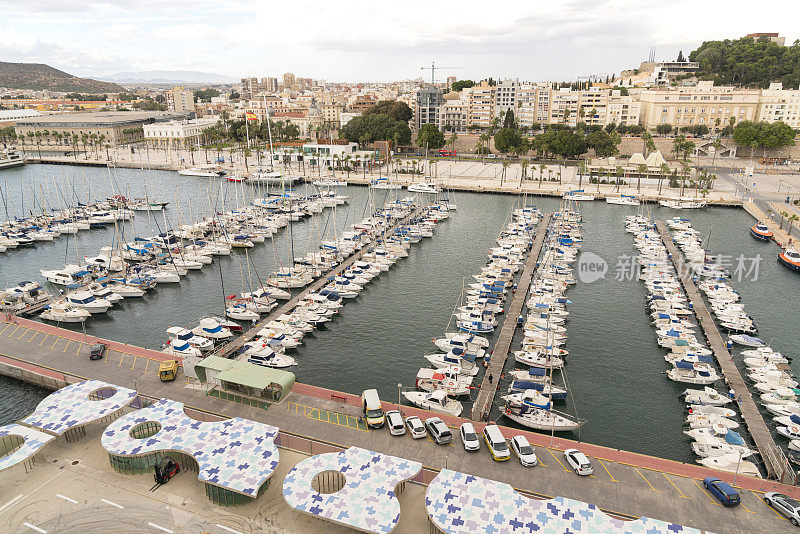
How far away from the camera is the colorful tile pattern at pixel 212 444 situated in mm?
22703

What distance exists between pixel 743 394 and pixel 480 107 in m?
143

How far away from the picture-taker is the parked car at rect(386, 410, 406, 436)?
1105 inches

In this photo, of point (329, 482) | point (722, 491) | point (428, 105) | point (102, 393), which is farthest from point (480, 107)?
point (329, 482)

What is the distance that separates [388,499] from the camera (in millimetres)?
21422

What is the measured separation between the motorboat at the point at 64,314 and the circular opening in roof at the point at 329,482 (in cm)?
3188

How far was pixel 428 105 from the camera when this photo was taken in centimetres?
16338

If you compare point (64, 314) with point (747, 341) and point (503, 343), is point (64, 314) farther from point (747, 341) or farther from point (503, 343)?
point (747, 341)

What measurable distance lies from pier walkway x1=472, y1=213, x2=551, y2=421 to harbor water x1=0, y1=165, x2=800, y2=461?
873 mm

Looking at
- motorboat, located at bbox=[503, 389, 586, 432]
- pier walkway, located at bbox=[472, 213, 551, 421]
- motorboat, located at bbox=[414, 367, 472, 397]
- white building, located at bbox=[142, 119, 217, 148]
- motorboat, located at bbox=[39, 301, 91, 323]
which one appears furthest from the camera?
white building, located at bbox=[142, 119, 217, 148]

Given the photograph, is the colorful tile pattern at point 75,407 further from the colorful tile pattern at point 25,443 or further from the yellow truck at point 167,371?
the yellow truck at point 167,371

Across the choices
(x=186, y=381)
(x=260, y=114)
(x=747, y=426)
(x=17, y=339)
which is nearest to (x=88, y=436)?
(x=186, y=381)

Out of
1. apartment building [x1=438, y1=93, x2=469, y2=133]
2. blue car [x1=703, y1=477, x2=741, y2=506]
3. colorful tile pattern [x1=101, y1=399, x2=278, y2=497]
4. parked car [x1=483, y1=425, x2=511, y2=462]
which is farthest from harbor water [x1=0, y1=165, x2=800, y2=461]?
apartment building [x1=438, y1=93, x2=469, y2=133]

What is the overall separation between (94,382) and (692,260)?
5952 cm

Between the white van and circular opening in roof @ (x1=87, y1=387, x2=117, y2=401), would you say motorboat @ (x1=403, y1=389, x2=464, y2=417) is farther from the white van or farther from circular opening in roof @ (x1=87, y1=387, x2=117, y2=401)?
circular opening in roof @ (x1=87, y1=387, x2=117, y2=401)
